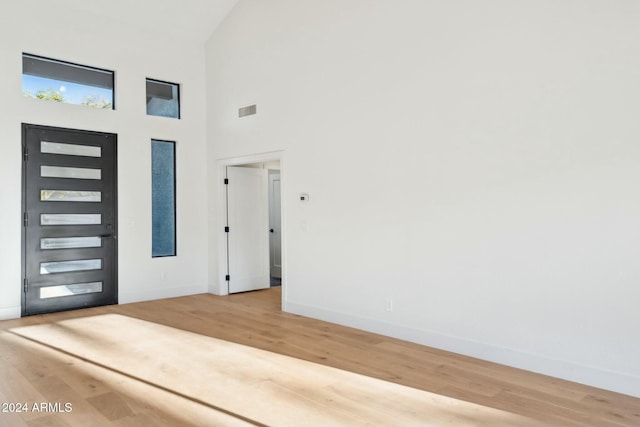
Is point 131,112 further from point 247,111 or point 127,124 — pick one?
point 247,111

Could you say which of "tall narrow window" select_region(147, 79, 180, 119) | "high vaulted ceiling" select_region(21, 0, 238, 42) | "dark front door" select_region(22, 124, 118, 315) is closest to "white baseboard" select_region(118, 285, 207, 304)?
"dark front door" select_region(22, 124, 118, 315)

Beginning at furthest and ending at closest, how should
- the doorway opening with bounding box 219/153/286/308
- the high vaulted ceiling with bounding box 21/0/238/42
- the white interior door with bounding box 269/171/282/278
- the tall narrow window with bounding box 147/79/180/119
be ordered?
the white interior door with bounding box 269/171/282/278 < the doorway opening with bounding box 219/153/286/308 < the tall narrow window with bounding box 147/79/180/119 < the high vaulted ceiling with bounding box 21/0/238/42

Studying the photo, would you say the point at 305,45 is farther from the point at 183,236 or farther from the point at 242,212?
the point at 183,236

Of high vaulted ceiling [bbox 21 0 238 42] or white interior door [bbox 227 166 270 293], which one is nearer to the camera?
high vaulted ceiling [bbox 21 0 238 42]

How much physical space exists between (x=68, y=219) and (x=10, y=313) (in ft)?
4.42

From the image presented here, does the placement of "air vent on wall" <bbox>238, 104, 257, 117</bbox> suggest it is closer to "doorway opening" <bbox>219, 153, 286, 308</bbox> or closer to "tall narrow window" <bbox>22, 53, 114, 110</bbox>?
"doorway opening" <bbox>219, 153, 286, 308</bbox>

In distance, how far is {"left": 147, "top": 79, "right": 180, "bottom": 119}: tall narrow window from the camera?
690cm

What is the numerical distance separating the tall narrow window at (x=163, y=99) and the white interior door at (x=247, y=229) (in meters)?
1.31

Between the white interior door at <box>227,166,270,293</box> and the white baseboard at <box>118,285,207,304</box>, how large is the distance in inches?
24.2

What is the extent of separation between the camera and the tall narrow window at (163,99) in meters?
6.90

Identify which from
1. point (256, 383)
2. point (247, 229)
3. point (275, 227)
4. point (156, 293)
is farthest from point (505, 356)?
point (275, 227)

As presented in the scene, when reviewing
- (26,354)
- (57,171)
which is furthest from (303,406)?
(57,171)

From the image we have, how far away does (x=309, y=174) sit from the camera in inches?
222

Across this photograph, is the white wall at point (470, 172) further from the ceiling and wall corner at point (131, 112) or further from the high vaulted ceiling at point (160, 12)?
the ceiling and wall corner at point (131, 112)
